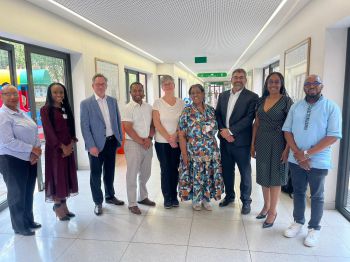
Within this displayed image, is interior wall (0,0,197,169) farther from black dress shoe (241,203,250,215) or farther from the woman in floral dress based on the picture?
black dress shoe (241,203,250,215)

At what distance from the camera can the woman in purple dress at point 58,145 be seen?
2.52m

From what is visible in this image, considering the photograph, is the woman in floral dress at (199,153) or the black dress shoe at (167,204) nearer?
the woman in floral dress at (199,153)

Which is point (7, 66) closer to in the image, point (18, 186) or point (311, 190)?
point (18, 186)

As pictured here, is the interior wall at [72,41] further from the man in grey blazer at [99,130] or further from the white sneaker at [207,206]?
the white sneaker at [207,206]

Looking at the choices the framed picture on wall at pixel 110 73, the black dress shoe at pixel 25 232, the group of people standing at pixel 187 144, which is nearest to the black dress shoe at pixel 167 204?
the group of people standing at pixel 187 144

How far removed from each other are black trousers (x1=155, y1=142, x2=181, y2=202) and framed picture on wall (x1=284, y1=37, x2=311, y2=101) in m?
1.87

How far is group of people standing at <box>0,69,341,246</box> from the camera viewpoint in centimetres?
226

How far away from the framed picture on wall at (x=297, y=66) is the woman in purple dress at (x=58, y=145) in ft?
9.48

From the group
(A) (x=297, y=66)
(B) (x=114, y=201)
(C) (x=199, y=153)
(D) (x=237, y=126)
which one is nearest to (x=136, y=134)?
(C) (x=199, y=153)

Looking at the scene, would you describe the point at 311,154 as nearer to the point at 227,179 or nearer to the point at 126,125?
the point at 227,179

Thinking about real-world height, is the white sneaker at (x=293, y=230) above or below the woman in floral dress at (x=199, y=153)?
below

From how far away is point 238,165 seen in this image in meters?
2.93

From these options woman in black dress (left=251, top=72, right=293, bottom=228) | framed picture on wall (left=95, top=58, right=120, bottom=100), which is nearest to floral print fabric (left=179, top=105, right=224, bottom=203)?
woman in black dress (left=251, top=72, right=293, bottom=228)

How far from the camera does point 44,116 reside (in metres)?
2.48
